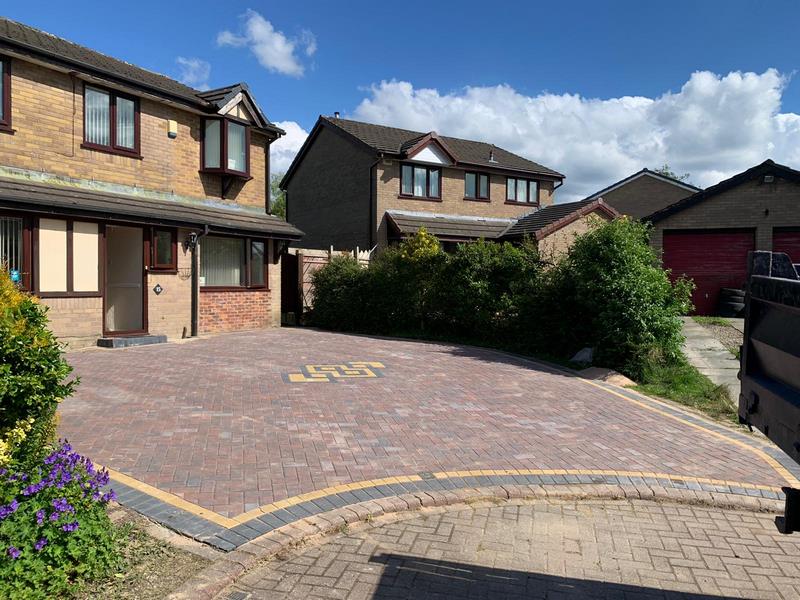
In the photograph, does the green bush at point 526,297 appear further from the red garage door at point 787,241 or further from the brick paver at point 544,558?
the red garage door at point 787,241

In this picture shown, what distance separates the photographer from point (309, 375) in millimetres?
10188

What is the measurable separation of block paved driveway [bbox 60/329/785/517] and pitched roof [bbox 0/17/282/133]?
6485mm

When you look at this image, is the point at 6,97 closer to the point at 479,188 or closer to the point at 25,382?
the point at 25,382

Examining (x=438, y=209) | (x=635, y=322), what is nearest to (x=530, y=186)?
(x=438, y=209)

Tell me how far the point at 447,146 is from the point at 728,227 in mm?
11811

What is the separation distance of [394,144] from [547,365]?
15.5 meters

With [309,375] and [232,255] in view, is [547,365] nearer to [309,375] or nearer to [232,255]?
[309,375]

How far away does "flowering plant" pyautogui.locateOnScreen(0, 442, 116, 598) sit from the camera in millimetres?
3094

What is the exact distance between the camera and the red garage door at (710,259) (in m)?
19.2

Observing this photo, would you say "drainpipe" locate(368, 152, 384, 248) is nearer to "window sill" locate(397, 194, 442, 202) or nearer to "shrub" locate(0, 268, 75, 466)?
"window sill" locate(397, 194, 442, 202)

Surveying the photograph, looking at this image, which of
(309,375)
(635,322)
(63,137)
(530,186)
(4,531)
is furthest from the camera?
(530,186)

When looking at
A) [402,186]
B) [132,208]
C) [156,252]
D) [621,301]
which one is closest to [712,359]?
[621,301]

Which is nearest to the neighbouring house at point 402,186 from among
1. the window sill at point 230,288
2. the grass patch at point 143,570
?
the window sill at point 230,288

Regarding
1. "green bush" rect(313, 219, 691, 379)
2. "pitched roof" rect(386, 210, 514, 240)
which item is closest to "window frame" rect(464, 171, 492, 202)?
"pitched roof" rect(386, 210, 514, 240)
